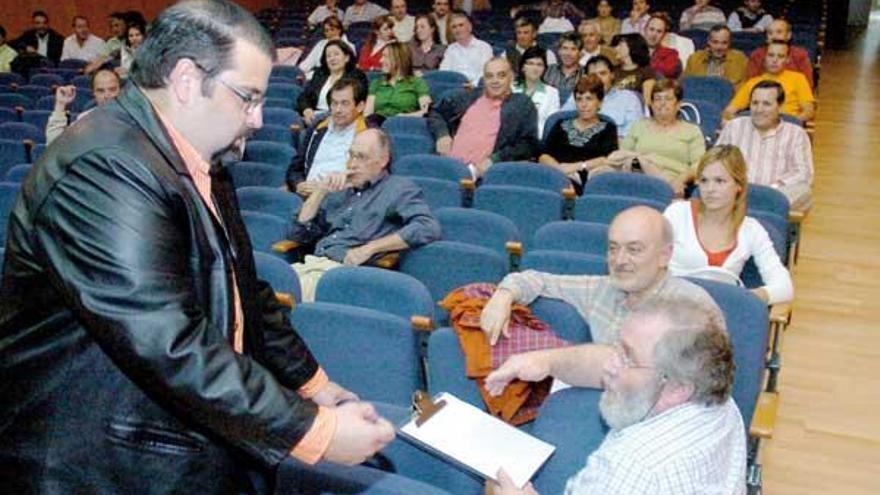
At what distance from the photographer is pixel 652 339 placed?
4.98 feet

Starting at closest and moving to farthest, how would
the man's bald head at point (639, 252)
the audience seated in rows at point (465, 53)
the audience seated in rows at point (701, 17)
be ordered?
the man's bald head at point (639, 252) < the audience seated in rows at point (465, 53) < the audience seated in rows at point (701, 17)

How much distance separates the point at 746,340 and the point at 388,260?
54.7 inches

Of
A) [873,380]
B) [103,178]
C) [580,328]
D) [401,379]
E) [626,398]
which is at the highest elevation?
[103,178]

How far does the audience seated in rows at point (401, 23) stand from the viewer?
25.1 feet

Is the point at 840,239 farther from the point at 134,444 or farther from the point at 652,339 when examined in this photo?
the point at 134,444

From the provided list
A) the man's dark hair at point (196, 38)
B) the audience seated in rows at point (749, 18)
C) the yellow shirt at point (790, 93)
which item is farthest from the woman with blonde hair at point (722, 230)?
the audience seated in rows at point (749, 18)

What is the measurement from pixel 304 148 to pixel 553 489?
293cm

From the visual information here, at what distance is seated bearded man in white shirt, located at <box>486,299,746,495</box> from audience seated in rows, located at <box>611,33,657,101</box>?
393cm

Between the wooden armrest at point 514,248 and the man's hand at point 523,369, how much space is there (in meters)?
1.20

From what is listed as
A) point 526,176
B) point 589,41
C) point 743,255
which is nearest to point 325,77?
point 589,41

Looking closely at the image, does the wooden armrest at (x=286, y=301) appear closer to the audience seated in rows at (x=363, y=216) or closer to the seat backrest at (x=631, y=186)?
the audience seated in rows at (x=363, y=216)

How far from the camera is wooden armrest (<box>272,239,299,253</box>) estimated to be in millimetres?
3422

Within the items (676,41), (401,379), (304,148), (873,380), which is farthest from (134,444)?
(676,41)

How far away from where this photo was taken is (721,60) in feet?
19.5
